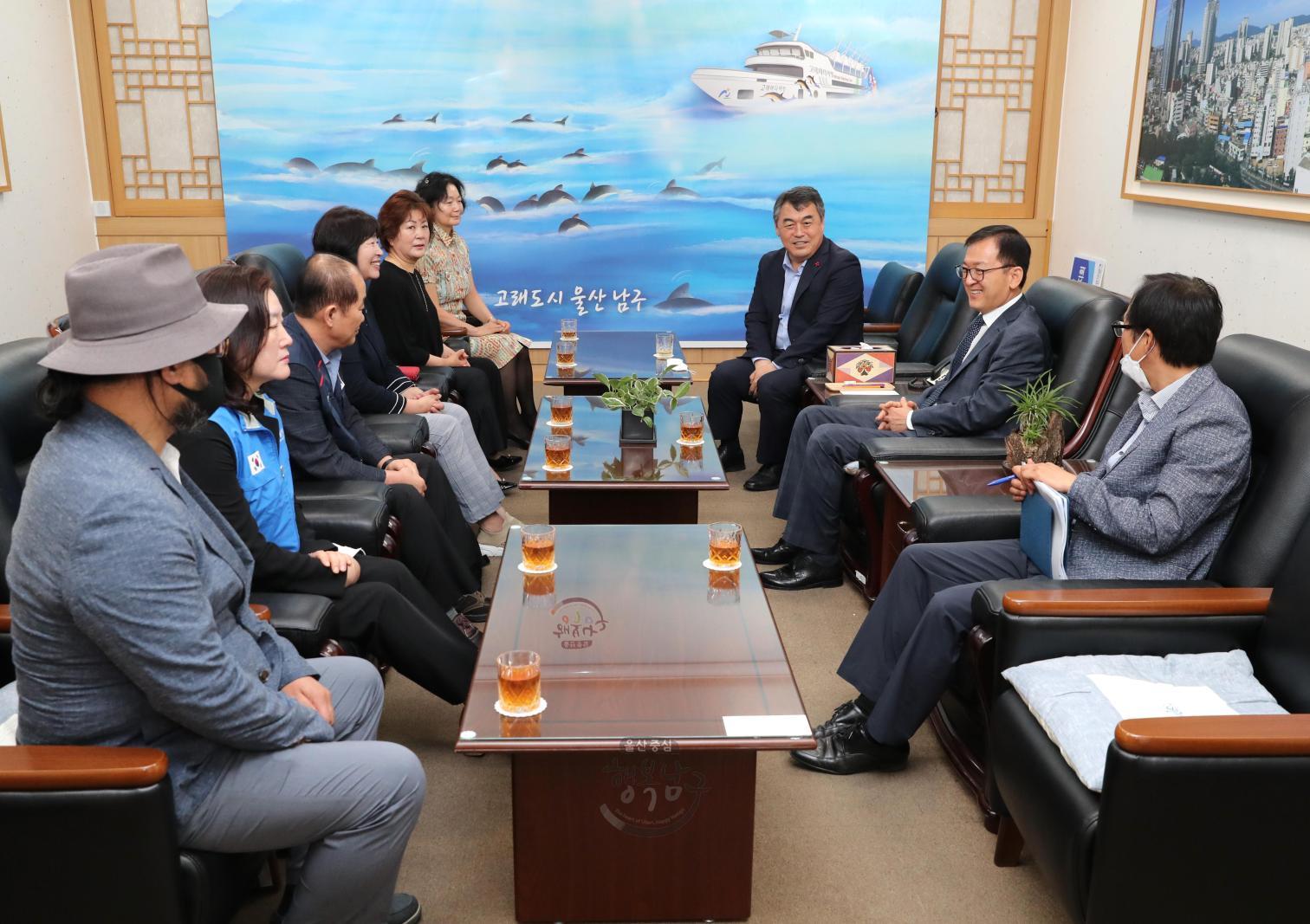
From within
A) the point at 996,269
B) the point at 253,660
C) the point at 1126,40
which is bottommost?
the point at 253,660

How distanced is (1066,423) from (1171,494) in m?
1.00

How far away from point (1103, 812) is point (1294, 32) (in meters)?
3.29

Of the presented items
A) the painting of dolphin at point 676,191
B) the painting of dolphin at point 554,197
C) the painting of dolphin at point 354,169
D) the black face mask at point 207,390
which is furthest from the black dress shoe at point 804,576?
the painting of dolphin at point 354,169

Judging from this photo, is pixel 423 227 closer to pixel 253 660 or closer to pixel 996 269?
pixel 996 269

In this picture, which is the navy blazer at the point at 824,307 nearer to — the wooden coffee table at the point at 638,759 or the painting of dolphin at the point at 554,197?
the painting of dolphin at the point at 554,197

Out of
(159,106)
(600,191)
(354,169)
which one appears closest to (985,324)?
(600,191)

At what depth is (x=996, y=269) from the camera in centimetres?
333

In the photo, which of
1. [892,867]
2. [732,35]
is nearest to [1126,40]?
[732,35]

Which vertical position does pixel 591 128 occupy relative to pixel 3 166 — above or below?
above

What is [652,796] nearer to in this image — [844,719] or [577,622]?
[577,622]

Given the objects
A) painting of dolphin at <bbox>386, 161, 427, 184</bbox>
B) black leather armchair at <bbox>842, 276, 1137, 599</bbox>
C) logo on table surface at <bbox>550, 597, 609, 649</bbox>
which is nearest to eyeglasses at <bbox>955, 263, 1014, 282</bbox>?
black leather armchair at <bbox>842, 276, 1137, 599</bbox>

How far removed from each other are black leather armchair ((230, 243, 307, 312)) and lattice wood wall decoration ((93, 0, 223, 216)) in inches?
75.6

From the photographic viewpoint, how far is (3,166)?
4.84 metres

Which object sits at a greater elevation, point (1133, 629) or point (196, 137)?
point (196, 137)
